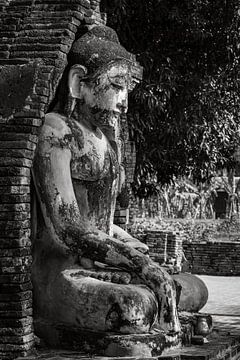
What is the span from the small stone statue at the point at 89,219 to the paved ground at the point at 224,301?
63.5 inches

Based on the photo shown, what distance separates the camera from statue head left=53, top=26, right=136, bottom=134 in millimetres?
5488

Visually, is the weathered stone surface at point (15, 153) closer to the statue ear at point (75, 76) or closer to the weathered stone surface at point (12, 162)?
the weathered stone surface at point (12, 162)

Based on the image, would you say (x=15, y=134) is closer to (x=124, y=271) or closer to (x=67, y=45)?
(x=67, y=45)

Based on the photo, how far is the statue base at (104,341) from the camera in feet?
16.0

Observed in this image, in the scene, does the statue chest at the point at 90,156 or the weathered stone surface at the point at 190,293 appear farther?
the weathered stone surface at the point at 190,293

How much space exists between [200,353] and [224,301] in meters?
7.48

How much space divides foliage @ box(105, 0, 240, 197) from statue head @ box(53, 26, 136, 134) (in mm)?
6557

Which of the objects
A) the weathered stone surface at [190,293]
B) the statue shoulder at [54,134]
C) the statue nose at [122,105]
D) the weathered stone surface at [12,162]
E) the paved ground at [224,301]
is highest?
the statue nose at [122,105]

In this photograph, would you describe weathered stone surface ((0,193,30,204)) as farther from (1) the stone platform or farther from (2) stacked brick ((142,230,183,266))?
(2) stacked brick ((142,230,183,266))

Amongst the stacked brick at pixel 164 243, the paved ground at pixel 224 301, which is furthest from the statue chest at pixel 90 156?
the stacked brick at pixel 164 243

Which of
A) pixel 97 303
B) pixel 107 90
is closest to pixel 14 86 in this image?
pixel 107 90

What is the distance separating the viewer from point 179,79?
43.3 ft

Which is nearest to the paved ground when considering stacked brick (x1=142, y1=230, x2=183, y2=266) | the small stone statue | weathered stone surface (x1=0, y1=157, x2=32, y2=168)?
stacked brick (x1=142, y1=230, x2=183, y2=266)

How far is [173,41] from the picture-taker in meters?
13.3
